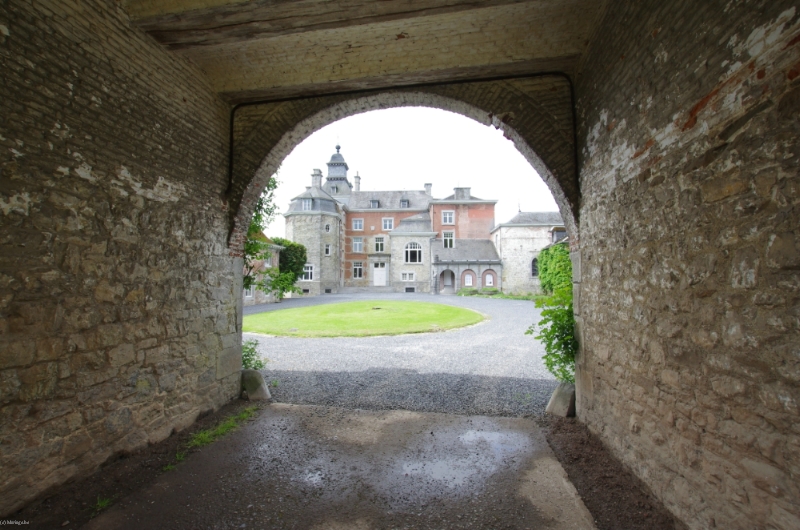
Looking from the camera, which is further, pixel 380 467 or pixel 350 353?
pixel 350 353

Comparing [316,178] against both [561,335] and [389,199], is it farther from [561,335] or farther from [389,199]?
[561,335]

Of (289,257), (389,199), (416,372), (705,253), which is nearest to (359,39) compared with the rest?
(705,253)

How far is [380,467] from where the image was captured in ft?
11.9

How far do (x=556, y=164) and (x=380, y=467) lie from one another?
3.88 metres

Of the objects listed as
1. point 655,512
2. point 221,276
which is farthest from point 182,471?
point 655,512

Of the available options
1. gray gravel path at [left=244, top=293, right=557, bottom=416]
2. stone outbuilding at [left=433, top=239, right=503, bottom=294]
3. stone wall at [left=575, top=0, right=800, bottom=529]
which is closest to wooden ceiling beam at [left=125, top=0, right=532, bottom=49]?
stone wall at [left=575, top=0, right=800, bottom=529]

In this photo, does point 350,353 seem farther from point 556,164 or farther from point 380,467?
point 556,164

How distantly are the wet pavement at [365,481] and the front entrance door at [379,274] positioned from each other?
1373 inches

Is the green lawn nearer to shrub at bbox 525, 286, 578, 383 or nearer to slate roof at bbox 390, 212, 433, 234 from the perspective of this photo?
shrub at bbox 525, 286, 578, 383

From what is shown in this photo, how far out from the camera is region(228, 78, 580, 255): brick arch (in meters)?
4.44

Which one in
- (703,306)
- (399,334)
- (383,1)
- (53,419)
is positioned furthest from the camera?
(399,334)

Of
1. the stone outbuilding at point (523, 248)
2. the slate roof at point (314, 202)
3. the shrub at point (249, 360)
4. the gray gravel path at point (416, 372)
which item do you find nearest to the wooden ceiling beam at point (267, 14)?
the shrub at point (249, 360)

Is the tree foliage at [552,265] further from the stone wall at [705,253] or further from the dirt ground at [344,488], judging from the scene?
the stone wall at [705,253]

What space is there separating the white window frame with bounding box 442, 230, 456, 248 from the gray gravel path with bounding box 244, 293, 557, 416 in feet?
81.0
